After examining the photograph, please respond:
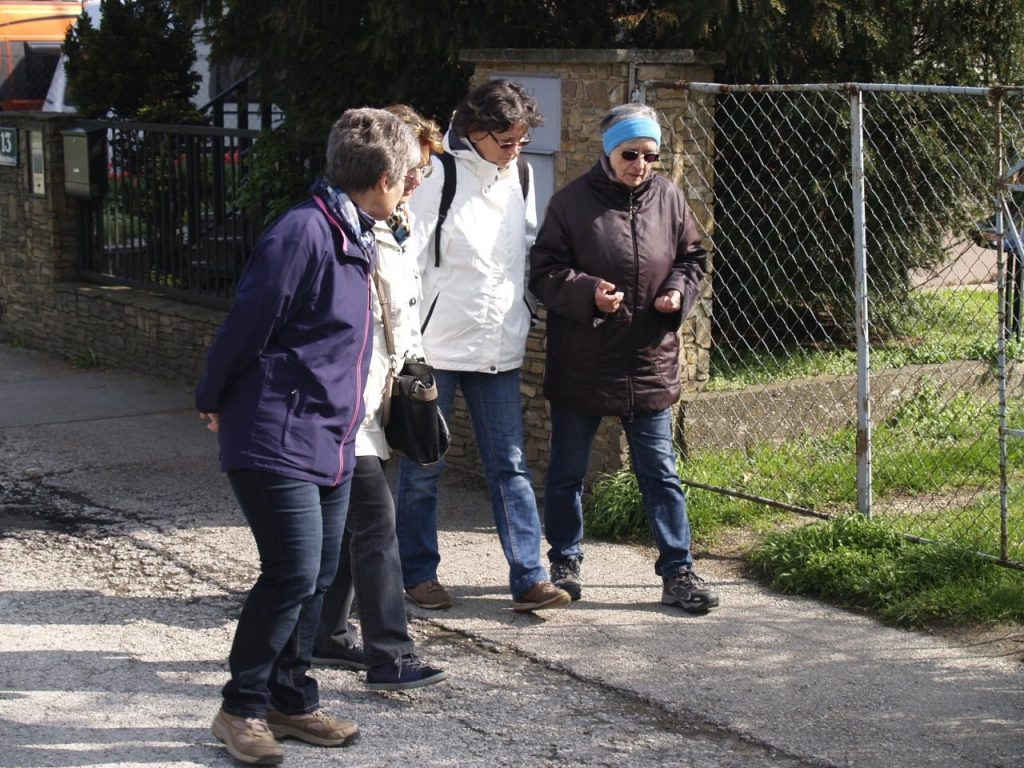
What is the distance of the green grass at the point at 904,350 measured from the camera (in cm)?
743

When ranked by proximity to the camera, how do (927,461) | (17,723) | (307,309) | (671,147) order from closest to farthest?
(307,309)
(17,723)
(671,147)
(927,461)

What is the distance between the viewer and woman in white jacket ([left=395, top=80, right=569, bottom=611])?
511 centimetres

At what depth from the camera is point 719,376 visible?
732 cm

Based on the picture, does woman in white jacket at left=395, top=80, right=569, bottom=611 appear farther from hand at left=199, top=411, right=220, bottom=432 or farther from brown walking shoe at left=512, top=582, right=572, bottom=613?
hand at left=199, top=411, right=220, bottom=432

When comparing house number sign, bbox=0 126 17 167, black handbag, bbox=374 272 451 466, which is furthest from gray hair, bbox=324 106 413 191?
house number sign, bbox=0 126 17 167

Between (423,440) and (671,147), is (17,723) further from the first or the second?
(671,147)

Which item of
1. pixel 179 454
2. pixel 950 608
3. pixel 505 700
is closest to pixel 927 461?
pixel 950 608

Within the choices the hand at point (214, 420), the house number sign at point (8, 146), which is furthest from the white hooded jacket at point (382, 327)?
the house number sign at point (8, 146)

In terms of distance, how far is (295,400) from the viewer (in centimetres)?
388

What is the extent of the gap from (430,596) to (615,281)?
1.26m

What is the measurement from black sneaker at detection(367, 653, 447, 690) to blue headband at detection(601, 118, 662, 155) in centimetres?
182

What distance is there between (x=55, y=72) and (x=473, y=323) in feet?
43.5

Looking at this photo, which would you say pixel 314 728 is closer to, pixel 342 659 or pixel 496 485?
pixel 342 659

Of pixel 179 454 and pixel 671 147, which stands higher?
A: pixel 671 147
